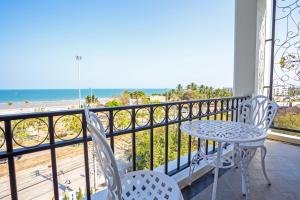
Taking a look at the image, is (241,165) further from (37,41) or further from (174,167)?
(37,41)

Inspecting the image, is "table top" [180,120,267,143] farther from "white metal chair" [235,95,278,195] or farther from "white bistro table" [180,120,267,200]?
"white metal chair" [235,95,278,195]

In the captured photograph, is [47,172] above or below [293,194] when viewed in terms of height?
below

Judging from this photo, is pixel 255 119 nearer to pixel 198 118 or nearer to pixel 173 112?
pixel 198 118

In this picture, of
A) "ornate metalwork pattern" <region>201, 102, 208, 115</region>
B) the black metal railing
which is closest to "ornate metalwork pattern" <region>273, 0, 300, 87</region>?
the black metal railing

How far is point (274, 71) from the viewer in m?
3.53

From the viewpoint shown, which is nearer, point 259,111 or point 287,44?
point 259,111

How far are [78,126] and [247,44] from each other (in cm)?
304

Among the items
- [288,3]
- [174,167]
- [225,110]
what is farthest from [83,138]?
[288,3]

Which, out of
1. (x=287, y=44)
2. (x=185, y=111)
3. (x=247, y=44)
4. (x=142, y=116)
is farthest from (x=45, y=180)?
(x=287, y=44)

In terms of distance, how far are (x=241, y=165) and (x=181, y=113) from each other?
2.27 ft

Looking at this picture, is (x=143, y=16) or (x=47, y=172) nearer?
(x=47, y=172)

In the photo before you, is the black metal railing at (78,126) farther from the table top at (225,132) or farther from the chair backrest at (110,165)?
the chair backrest at (110,165)

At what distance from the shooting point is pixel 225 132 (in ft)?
4.86

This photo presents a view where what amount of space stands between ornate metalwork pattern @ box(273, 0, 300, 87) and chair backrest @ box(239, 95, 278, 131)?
157cm
